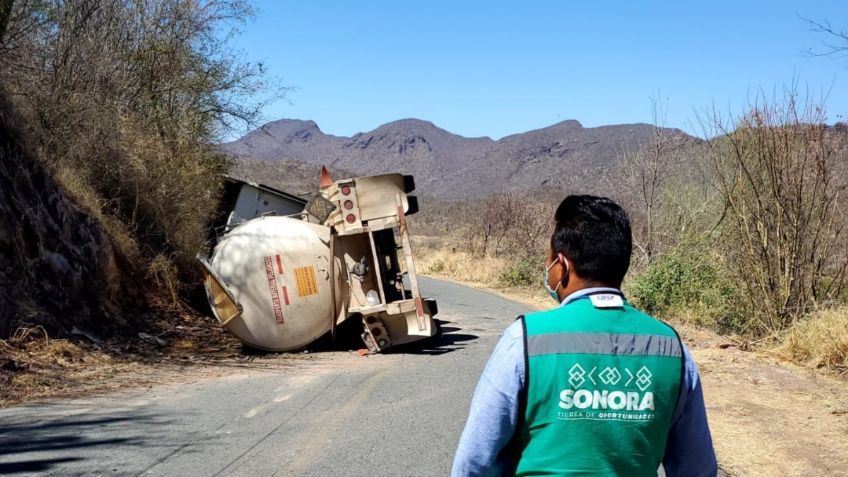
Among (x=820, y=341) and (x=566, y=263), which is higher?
(x=566, y=263)

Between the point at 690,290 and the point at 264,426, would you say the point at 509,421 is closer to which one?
the point at 264,426

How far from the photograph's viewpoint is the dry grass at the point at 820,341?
10312mm

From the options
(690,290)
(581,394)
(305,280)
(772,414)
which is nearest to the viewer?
(581,394)

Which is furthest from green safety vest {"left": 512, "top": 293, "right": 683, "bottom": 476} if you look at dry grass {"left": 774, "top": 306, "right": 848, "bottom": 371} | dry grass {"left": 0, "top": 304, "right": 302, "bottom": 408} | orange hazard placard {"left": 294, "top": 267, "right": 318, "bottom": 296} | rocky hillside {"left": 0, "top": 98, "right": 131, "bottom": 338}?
orange hazard placard {"left": 294, "top": 267, "right": 318, "bottom": 296}

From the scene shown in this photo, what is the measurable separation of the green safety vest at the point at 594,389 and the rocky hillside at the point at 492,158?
8490 centimetres

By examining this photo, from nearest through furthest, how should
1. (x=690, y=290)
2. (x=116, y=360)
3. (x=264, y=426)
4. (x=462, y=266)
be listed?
(x=264, y=426), (x=116, y=360), (x=690, y=290), (x=462, y=266)

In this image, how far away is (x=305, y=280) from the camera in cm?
1170

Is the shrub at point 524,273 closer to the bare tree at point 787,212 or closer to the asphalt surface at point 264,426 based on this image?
the bare tree at point 787,212

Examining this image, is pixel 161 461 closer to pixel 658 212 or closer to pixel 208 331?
pixel 208 331

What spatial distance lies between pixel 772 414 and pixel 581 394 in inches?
256

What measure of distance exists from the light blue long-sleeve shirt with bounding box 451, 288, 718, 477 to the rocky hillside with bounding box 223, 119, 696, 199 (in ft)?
278

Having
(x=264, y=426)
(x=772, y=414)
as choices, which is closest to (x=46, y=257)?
(x=264, y=426)

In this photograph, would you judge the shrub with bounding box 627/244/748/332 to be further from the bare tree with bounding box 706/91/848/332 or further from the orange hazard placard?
the orange hazard placard

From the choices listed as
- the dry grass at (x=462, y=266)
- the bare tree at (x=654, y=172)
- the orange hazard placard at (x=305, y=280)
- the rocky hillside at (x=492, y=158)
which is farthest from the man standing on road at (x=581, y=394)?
the rocky hillside at (x=492, y=158)
